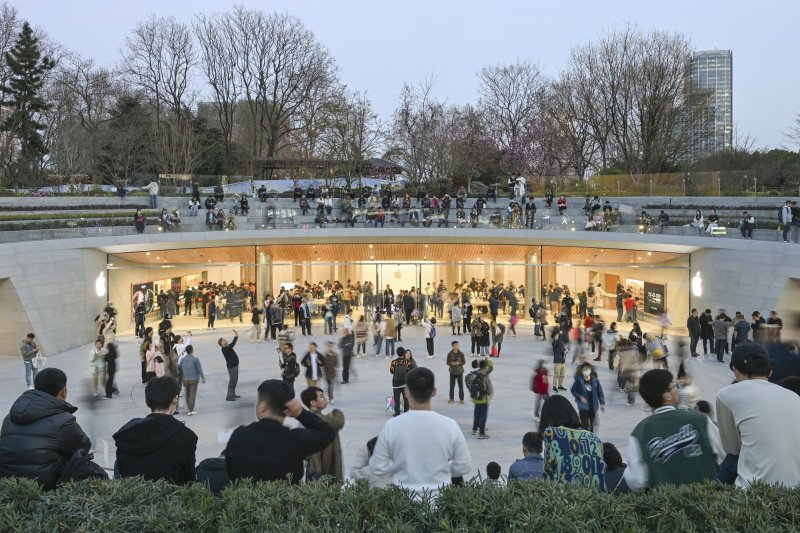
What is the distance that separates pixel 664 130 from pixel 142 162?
35.7 m

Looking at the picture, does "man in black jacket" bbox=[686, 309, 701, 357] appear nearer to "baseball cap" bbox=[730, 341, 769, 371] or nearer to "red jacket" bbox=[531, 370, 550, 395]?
"red jacket" bbox=[531, 370, 550, 395]

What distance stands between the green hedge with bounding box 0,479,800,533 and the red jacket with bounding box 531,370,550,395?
8.58 m

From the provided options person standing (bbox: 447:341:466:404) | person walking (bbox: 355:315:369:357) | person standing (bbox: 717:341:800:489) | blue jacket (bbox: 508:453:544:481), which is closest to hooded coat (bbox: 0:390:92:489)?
blue jacket (bbox: 508:453:544:481)

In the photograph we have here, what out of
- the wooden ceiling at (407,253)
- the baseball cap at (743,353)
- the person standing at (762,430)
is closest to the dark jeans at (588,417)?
the baseball cap at (743,353)

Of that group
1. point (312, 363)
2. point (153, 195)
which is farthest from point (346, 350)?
point (153, 195)

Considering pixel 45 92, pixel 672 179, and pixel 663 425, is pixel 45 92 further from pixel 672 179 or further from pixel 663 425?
pixel 663 425

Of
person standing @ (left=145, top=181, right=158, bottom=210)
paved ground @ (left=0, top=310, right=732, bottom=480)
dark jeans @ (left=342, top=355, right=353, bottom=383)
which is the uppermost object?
person standing @ (left=145, top=181, right=158, bottom=210)

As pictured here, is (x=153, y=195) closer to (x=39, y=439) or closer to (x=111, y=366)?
(x=111, y=366)

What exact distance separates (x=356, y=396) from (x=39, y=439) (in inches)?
424

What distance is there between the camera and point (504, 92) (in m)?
54.8

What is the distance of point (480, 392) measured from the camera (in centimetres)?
1145

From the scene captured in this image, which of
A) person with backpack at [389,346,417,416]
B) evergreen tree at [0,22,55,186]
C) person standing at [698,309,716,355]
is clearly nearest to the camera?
person with backpack at [389,346,417,416]

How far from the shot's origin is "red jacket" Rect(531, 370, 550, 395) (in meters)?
12.3

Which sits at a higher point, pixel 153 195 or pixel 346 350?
pixel 153 195
